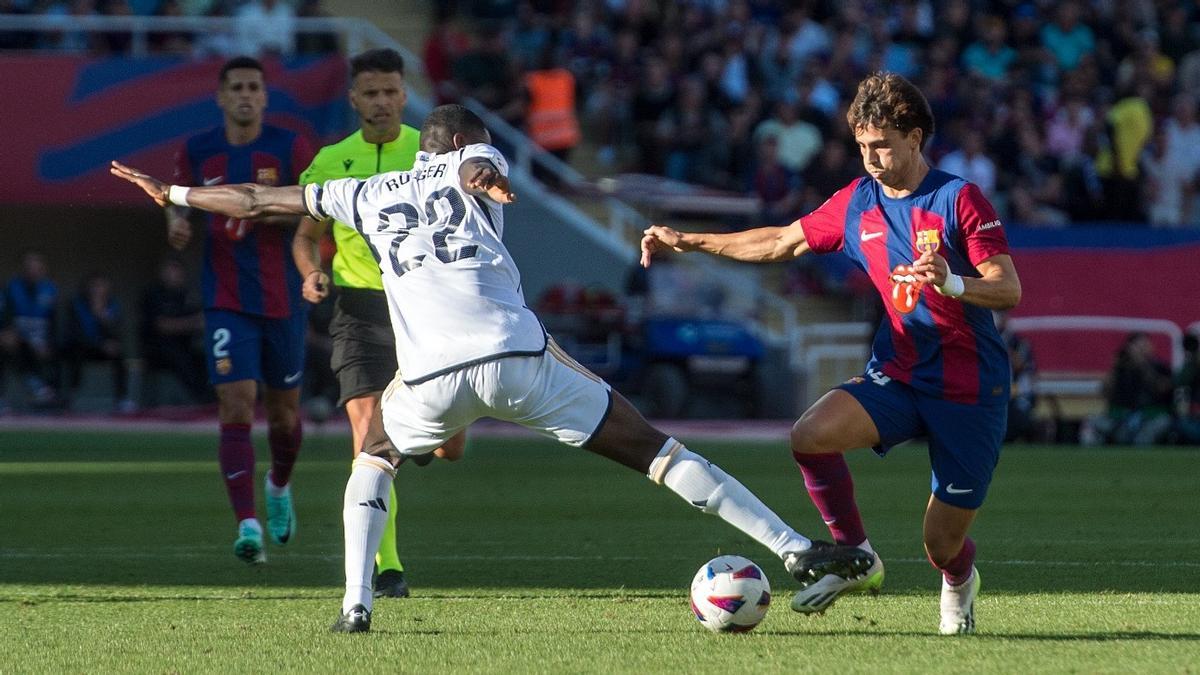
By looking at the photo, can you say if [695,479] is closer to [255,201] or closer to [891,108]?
[891,108]

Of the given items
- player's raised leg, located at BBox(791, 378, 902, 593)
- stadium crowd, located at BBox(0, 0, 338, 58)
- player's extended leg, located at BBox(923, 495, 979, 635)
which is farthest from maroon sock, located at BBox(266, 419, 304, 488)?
stadium crowd, located at BBox(0, 0, 338, 58)

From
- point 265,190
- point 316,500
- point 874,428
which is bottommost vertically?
point 316,500

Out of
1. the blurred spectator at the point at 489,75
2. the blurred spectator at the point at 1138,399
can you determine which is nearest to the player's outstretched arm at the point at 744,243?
the blurred spectator at the point at 1138,399

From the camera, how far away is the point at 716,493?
685cm

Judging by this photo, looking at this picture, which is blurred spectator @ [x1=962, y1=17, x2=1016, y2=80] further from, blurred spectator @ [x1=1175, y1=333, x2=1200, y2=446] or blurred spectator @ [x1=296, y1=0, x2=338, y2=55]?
blurred spectator @ [x1=296, y1=0, x2=338, y2=55]

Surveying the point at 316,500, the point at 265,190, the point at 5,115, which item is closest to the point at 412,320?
the point at 265,190

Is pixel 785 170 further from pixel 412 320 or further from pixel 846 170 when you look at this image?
pixel 412 320

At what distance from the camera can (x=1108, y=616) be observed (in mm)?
7387

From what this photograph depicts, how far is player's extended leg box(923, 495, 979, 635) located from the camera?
6.96 metres

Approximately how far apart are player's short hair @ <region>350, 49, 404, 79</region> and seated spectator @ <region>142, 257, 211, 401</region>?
44.2 ft

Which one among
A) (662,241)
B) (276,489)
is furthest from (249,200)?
(276,489)

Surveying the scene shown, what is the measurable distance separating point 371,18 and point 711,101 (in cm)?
488

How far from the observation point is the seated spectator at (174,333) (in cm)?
2198

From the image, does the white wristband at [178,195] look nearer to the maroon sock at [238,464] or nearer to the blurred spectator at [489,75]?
the maroon sock at [238,464]
